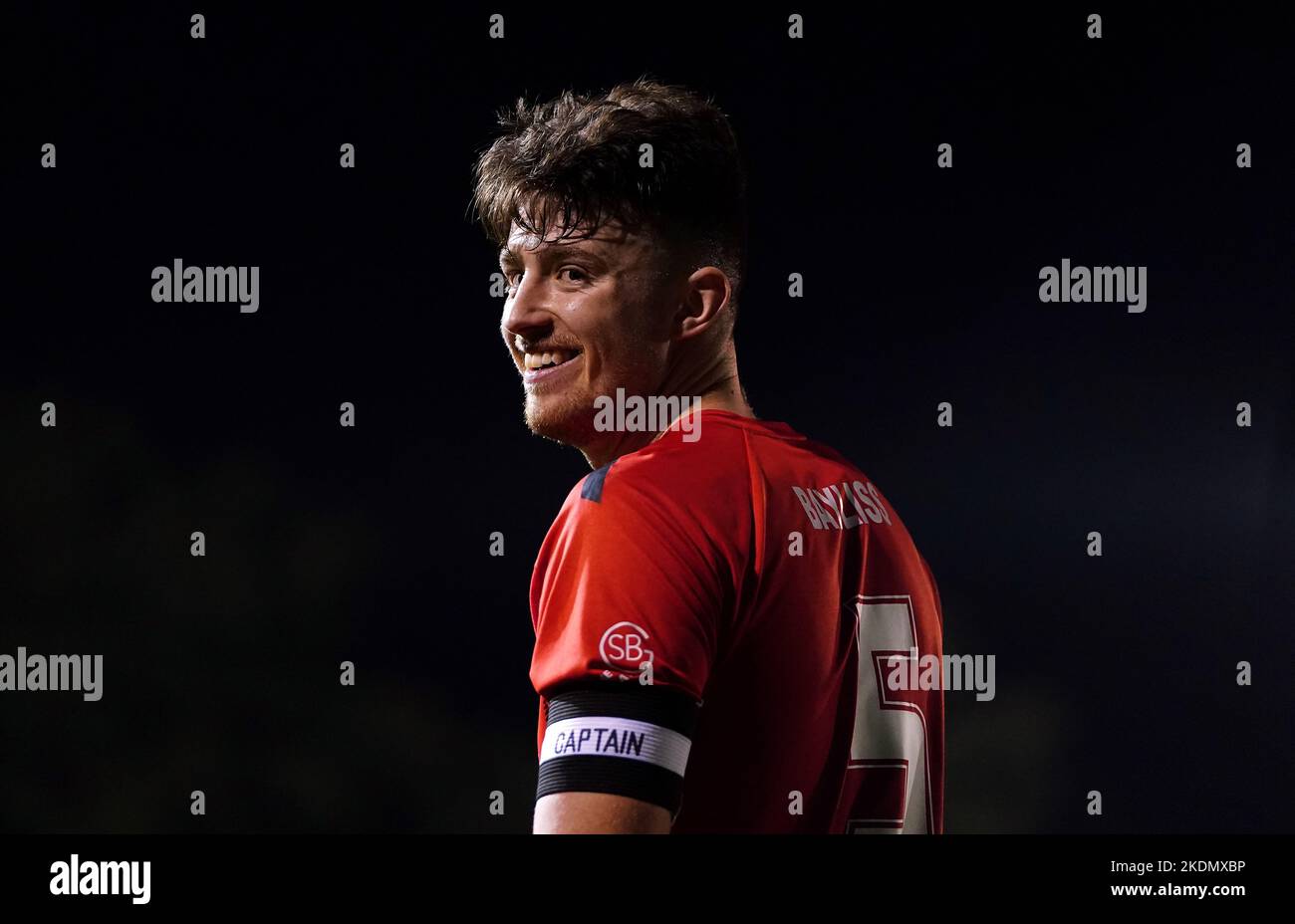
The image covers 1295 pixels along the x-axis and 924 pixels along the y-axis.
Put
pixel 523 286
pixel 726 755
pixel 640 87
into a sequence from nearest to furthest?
pixel 726 755, pixel 523 286, pixel 640 87

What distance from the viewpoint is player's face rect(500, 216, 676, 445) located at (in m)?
2.59

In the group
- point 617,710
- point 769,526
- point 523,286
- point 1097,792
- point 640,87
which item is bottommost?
point 1097,792

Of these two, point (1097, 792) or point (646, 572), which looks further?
point (1097, 792)

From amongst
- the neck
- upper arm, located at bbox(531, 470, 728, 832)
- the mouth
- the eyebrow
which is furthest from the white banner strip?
the eyebrow

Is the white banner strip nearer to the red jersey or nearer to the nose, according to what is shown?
the red jersey

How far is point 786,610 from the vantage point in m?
2.16

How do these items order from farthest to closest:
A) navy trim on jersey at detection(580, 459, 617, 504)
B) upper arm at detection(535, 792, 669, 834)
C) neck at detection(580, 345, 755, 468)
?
neck at detection(580, 345, 755, 468) < navy trim on jersey at detection(580, 459, 617, 504) < upper arm at detection(535, 792, 669, 834)

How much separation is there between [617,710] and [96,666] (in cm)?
308

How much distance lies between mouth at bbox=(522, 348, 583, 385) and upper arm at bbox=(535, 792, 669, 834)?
0.99 metres

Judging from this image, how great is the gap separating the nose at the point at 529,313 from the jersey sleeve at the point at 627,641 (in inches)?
23.7

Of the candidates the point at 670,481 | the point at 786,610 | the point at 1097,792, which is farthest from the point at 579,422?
the point at 1097,792

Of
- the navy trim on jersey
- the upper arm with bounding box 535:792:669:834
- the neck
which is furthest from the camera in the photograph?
the neck

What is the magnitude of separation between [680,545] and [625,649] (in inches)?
7.9
